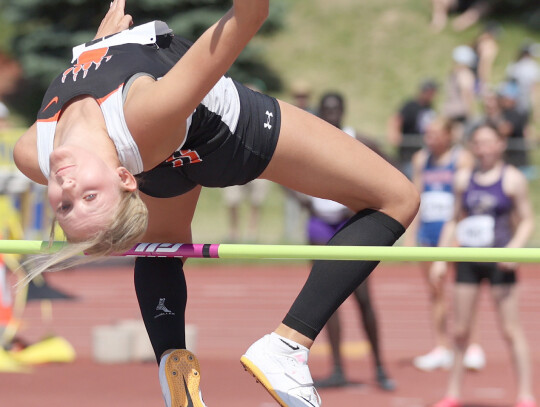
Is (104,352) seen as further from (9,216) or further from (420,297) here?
(420,297)

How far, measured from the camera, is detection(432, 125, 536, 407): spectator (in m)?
6.11

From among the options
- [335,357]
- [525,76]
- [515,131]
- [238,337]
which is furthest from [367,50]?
[335,357]

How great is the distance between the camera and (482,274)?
19.9 feet

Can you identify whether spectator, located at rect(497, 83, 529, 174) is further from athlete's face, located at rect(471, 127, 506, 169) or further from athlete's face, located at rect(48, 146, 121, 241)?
athlete's face, located at rect(48, 146, 121, 241)

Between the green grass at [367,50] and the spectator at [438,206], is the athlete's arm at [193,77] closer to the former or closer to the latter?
the spectator at [438,206]

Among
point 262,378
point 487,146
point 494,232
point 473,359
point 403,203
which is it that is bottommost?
point 262,378

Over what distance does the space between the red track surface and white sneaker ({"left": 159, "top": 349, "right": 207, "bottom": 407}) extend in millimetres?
3106

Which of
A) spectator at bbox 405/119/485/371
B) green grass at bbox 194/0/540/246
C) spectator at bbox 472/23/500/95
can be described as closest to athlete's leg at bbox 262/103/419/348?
spectator at bbox 405/119/485/371

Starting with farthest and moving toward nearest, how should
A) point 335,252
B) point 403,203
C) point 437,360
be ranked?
1. point 437,360
2. point 403,203
3. point 335,252

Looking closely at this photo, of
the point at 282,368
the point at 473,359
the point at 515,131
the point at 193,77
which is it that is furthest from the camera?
the point at 515,131

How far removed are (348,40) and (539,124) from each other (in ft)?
16.4

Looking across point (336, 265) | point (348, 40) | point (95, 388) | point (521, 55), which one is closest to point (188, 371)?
point (336, 265)

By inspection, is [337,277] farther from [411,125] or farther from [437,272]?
[411,125]

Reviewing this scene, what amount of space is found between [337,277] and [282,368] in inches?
14.3
